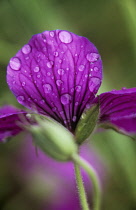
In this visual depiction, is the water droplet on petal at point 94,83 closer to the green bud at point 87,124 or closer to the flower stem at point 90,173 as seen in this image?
the green bud at point 87,124

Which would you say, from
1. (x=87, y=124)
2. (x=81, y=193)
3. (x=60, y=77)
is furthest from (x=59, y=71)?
(x=81, y=193)

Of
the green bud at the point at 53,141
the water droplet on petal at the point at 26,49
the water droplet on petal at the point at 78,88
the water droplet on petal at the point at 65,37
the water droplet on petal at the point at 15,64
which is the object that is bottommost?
the green bud at the point at 53,141

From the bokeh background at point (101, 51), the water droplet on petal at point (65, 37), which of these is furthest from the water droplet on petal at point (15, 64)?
the bokeh background at point (101, 51)

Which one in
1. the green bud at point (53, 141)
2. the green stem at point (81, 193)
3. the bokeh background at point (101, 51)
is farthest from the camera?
the bokeh background at point (101, 51)

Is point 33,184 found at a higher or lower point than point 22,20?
lower

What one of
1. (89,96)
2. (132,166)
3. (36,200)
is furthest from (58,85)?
(36,200)

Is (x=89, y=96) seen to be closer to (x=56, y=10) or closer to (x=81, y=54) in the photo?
(x=81, y=54)

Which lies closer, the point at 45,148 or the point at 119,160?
the point at 45,148
